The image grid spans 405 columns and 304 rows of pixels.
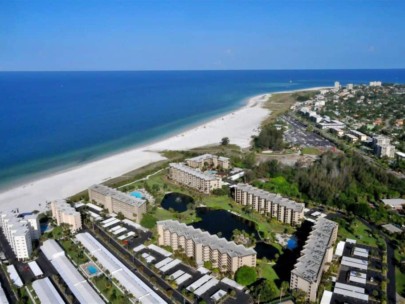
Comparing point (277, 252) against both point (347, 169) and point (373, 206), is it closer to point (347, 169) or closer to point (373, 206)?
point (373, 206)

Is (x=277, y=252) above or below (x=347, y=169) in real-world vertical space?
below

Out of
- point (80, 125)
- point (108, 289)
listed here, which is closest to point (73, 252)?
point (108, 289)

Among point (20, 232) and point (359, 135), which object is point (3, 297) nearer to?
point (20, 232)

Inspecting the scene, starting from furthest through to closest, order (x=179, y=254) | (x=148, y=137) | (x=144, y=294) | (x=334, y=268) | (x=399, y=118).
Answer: (x=399, y=118)
(x=148, y=137)
(x=179, y=254)
(x=334, y=268)
(x=144, y=294)

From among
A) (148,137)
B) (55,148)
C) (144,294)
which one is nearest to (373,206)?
(144,294)

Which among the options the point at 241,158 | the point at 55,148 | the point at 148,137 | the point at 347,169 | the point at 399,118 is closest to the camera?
the point at 347,169

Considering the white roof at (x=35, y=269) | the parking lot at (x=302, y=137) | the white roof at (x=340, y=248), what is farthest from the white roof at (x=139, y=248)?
the parking lot at (x=302, y=137)
